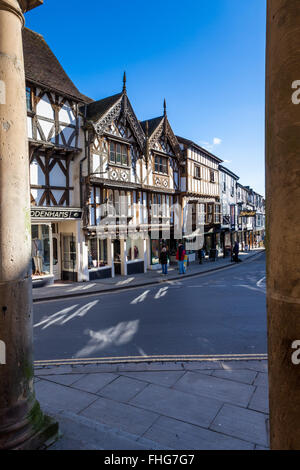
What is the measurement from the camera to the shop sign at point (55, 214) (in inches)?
529

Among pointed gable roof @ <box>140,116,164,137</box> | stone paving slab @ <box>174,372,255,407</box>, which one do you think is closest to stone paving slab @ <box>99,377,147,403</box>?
stone paving slab @ <box>174,372,255,407</box>

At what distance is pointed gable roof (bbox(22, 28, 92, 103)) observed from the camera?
1335cm

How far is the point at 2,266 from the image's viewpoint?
248cm

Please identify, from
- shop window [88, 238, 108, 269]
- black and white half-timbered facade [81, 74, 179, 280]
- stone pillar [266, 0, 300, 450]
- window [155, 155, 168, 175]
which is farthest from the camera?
window [155, 155, 168, 175]

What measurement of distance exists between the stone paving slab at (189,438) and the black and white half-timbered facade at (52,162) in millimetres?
11652

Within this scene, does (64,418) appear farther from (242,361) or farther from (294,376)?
(242,361)

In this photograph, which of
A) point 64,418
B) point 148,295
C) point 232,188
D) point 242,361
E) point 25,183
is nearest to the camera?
point 25,183

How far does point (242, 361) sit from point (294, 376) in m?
4.31

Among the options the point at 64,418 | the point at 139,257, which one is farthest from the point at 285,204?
the point at 139,257

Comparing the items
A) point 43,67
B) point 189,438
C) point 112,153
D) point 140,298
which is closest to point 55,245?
point 112,153

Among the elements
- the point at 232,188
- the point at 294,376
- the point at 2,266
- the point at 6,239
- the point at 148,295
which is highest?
the point at 232,188

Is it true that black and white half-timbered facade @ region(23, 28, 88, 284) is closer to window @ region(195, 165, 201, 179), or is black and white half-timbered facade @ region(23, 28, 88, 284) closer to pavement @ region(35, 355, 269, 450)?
pavement @ region(35, 355, 269, 450)

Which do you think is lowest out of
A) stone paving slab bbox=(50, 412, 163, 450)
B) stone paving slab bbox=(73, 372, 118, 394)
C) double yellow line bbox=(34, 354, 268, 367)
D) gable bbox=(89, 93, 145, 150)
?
double yellow line bbox=(34, 354, 268, 367)

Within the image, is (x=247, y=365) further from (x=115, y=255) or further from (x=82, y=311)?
(x=115, y=255)
